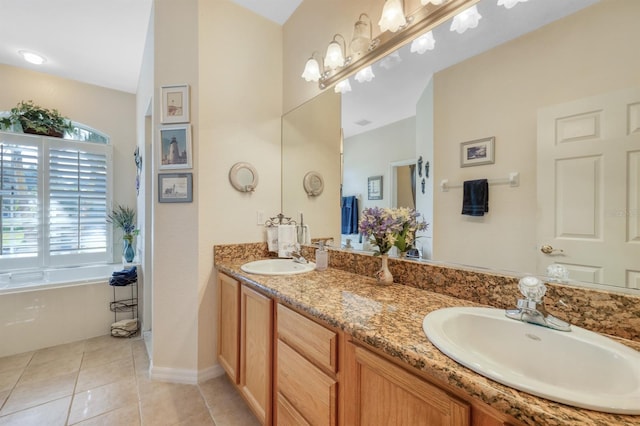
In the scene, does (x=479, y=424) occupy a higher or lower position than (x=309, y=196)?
lower

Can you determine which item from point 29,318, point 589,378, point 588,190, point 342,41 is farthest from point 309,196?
point 29,318

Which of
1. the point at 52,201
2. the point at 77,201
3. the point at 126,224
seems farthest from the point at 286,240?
the point at 52,201

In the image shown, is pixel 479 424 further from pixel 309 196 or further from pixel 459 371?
pixel 309 196

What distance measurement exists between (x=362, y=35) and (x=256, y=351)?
1.90 meters

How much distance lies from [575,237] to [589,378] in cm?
43

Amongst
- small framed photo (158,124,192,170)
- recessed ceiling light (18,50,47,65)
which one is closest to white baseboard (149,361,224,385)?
small framed photo (158,124,192,170)

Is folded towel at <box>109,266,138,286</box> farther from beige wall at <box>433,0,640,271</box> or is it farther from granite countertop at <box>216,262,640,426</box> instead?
beige wall at <box>433,0,640,271</box>

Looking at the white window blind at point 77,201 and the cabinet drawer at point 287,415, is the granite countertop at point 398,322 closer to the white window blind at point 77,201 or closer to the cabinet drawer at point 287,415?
the cabinet drawer at point 287,415

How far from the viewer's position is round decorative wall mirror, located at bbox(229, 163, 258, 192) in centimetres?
204

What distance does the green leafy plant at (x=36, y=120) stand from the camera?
8.95ft

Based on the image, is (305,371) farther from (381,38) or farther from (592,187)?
(381,38)

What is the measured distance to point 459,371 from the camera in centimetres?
58

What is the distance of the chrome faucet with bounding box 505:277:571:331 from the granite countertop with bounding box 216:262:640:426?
0.18 meters

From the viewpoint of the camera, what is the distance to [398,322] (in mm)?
850
